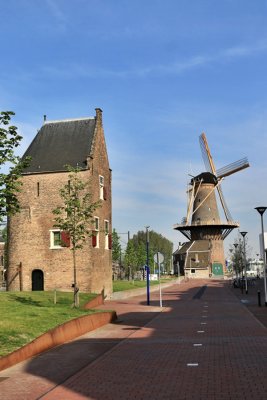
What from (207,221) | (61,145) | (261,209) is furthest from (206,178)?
(261,209)

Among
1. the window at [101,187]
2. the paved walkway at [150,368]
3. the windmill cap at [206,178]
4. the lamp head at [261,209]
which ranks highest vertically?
the windmill cap at [206,178]

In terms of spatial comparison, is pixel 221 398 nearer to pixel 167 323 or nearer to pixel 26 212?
pixel 167 323

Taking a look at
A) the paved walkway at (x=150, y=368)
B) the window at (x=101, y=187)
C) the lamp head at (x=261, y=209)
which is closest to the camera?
the paved walkway at (x=150, y=368)

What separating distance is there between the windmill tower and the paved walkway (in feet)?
270

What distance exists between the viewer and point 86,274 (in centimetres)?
3741

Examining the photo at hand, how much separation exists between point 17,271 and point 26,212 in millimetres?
5015

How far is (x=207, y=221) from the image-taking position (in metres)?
98.2

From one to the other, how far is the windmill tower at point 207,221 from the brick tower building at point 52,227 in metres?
60.3

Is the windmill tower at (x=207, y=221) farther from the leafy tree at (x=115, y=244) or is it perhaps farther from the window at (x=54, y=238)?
the window at (x=54, y=238)

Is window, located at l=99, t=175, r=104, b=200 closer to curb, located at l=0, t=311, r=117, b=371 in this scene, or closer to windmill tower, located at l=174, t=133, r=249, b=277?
curb, located at l=0, t=311, r=117, b=371

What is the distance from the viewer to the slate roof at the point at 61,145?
39625 mm

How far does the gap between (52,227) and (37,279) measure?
4.53 metres

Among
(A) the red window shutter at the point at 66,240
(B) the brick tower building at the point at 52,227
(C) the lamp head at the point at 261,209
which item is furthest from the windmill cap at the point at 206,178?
(C) the lamp head at the point at 261,209

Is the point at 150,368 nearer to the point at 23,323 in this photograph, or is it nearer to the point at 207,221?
the point at 23,323
